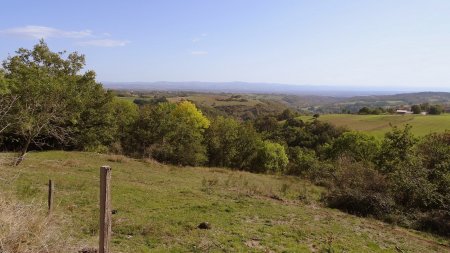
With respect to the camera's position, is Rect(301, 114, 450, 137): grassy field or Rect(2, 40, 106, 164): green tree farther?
Rect(301, 114, 450, 137): grassy field

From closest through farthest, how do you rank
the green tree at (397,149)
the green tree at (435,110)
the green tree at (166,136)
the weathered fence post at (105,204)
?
the weathered fence post at (105,204)
the green tree at (397,149)
the green tree at (166,136)
the green tree at (435,110)

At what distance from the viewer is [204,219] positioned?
45.6ft

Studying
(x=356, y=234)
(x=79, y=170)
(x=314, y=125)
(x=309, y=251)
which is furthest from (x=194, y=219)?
(x=314, y=125)

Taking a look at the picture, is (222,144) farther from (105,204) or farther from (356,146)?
(105,204)

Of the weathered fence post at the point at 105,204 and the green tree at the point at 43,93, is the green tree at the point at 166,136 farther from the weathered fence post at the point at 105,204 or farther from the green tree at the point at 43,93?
the weathered fence post at the point at 105,204

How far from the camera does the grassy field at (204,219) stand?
1095cm

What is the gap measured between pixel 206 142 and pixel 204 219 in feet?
139

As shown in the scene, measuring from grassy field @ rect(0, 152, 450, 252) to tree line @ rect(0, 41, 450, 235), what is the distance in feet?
9.37

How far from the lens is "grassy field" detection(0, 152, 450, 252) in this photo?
431 inches

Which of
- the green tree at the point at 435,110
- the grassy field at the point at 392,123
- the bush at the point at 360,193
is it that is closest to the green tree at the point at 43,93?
the bush at the point at 360,193

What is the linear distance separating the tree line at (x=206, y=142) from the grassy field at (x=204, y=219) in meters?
2.86

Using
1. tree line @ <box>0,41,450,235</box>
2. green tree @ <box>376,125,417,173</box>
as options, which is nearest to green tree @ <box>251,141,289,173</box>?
tree line @ <box>0,41,450,235</box>

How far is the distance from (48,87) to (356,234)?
22.5 m

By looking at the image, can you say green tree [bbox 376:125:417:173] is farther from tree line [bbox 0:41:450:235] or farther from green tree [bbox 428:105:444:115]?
green tree [bbox 428:105:444:115]
